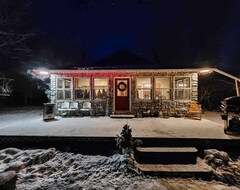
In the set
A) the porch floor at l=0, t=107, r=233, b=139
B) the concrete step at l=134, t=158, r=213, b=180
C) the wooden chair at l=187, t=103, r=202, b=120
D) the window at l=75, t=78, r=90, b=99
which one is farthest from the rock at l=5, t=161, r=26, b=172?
the wooden chair at l=187, t=103, r=202, b=120

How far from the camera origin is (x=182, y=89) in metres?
9.55

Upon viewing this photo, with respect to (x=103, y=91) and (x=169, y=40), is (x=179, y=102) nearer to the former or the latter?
(x=103, y=91)

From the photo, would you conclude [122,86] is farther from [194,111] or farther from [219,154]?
[219,154]

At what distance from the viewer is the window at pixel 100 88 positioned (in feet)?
32.0

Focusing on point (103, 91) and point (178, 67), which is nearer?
point (178, 67)

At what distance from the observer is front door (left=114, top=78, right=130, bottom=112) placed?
380 inches

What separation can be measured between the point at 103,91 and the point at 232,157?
674 centimetres

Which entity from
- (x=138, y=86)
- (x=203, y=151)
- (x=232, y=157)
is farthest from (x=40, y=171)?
(x=138, y=86)

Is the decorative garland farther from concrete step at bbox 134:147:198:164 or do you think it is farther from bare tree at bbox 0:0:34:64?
bare tree at bbox 0:0:34:64

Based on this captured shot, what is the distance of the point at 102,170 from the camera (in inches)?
157

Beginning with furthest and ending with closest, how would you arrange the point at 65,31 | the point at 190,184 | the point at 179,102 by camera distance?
the point at 65,31
the point at 179,102
the point at 190,184

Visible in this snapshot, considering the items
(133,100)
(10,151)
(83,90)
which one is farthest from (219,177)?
(83,90)

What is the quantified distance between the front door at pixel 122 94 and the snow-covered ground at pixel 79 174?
16.8 feet

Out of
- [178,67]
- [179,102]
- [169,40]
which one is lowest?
[179,102]
